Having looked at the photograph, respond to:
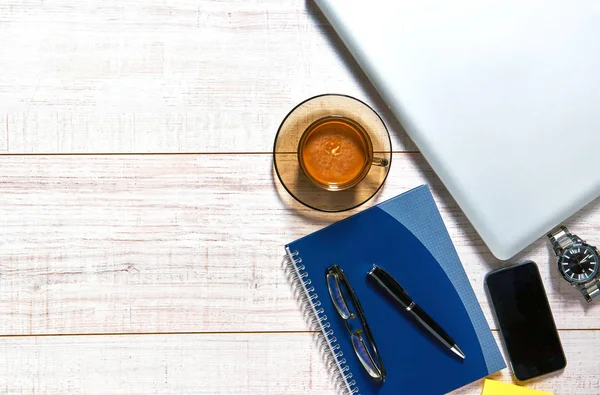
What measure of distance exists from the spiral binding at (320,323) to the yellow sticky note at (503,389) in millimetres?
164

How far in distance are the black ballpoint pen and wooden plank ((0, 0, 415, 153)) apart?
0.18m

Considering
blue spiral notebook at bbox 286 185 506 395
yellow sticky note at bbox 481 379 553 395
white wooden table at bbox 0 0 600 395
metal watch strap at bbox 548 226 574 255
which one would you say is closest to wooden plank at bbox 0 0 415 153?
white wooden table at bbox 0 0 600 395

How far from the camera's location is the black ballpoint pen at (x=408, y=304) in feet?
2.68

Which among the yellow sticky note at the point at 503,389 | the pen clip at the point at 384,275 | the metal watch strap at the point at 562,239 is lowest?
the yellow sticky note at the point at 503,389

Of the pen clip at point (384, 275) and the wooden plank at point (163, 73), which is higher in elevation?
the wooden plank at point (163, 73)

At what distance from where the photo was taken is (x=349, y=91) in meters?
0.81

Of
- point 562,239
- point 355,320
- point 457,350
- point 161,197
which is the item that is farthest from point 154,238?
point 562,239

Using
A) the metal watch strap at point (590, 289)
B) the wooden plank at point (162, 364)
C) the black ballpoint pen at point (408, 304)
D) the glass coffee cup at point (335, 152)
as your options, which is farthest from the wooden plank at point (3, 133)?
the metal watch strap at point (590, 289)

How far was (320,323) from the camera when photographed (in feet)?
2.69

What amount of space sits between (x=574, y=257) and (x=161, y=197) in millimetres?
517

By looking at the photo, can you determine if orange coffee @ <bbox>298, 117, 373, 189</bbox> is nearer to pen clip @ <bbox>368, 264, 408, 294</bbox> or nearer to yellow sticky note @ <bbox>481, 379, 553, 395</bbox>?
pen clip @ <bbox>368, 264, 408, 294</bbox>

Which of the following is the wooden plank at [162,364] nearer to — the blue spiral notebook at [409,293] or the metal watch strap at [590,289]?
the blue spiral notebook at [409,293]

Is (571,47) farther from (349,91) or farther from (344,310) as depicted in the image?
(344,310)

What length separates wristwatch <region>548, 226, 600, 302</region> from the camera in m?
0.81
